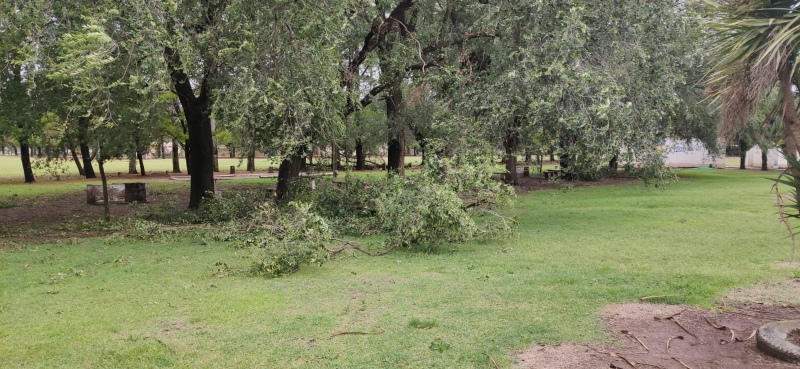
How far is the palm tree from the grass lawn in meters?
2.22

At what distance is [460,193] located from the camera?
11.8m

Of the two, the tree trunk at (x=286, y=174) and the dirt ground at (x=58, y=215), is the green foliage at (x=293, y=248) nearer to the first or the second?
the dirt ground at (x=58, y=215)

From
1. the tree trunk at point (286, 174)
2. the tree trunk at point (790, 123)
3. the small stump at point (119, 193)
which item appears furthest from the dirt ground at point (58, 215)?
the tree trunk at point (790, 123)

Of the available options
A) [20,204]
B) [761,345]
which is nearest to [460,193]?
[761,345]

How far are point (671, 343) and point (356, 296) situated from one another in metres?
3.49

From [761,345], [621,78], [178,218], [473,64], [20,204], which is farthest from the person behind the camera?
[20,204]

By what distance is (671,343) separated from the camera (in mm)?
5340

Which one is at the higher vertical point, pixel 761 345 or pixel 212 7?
pixel 212 7

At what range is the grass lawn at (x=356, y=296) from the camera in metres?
5.19

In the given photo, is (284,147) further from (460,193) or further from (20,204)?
(20,204)

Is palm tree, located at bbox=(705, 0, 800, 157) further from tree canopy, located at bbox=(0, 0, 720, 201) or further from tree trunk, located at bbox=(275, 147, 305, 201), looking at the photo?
tree trunk, located at bbox=(275, 147, 305, 201)

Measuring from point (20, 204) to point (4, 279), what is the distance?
12.6m

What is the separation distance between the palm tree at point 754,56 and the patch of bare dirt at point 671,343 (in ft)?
5.91

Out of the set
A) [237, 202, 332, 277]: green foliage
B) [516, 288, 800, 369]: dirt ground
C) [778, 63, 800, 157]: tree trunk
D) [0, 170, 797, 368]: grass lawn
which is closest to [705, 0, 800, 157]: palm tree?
[778, 63, 800, 157]: tree trunk
